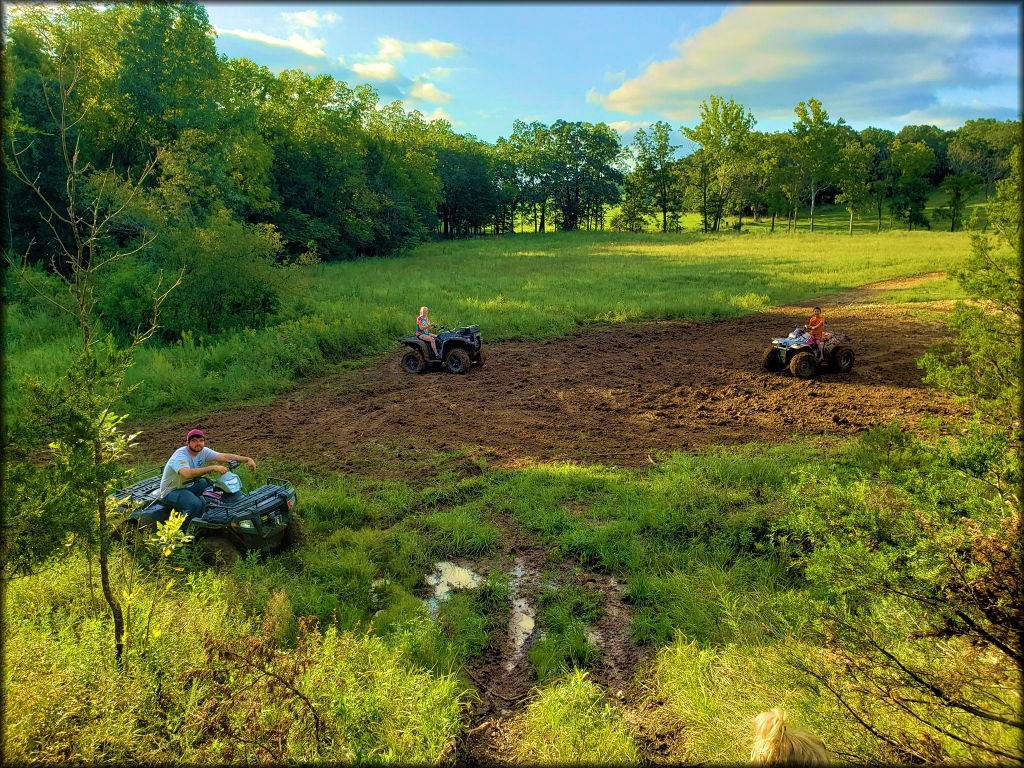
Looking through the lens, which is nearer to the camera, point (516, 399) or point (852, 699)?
point (852, 699)

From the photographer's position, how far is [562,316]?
1777 cm

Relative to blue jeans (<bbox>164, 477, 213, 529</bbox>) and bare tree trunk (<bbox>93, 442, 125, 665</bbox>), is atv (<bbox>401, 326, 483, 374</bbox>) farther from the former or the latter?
bare tree trunk (<bbox>93, 442, 125, 665</bbox>)

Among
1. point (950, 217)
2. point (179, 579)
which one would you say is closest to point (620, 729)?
point (179, 579)

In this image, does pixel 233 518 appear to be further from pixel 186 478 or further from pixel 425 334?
pixel 425 334

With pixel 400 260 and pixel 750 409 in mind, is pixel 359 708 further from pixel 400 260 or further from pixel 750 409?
pixel 400 260

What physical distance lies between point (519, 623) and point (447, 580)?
0.97 m

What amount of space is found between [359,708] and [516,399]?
7746 millimetres

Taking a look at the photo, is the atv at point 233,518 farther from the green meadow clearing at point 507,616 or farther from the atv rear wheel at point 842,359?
the atv rear wheel at point 842,359

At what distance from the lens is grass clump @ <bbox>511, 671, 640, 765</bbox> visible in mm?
3406

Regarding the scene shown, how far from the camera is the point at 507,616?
198 inches

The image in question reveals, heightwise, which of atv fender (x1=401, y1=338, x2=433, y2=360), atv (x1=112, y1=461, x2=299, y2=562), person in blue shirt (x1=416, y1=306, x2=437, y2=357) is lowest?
atv (x1=112, y1=461, x2=299, y2=562)

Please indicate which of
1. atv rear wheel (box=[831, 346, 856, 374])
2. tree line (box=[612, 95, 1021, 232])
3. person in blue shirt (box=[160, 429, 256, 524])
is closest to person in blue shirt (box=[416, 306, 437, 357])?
person in blue shirt (box=[160, 429, 256, 524])

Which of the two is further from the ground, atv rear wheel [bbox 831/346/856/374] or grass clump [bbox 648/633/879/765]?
atv rear wheel [bbox 831/346/856/374]

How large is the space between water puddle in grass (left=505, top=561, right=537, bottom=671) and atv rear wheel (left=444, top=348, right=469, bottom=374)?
7.68 meters
